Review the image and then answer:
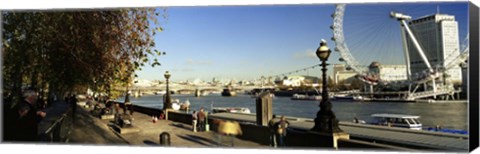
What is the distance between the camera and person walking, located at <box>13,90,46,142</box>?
10.4 m

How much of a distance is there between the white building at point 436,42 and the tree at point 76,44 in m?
6.50

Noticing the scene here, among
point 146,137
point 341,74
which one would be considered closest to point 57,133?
point 146,137

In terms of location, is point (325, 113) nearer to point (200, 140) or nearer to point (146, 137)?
point (200, 140)

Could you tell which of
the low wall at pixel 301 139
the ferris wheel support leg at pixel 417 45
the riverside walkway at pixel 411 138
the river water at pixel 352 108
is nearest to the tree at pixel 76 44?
the low wall at pixel 301 139

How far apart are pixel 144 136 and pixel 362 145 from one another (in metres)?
5.93

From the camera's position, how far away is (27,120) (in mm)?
11086

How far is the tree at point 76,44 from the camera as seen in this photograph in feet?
40.0

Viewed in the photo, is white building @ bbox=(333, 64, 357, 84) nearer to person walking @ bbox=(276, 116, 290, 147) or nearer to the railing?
person walking @ bbox=(276, 116, 290, 147)

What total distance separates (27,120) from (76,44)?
7.84ft

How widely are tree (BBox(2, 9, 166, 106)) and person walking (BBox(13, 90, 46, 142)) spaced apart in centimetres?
97

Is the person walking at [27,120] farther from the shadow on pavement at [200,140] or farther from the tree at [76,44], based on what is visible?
the shadow on pavement at [200,140]

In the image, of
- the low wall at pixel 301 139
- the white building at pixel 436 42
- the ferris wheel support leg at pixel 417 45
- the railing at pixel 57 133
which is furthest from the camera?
the ferris wheel support leg at pixel 417 45

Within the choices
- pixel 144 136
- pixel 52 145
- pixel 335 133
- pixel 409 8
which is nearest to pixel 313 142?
pixel 335 133

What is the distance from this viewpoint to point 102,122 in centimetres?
1659
